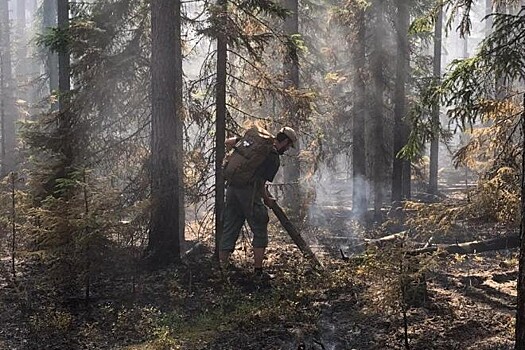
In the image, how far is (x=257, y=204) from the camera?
873 centimetres

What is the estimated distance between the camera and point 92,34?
10.6 m

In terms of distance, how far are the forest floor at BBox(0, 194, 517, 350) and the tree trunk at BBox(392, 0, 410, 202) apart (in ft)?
29.6

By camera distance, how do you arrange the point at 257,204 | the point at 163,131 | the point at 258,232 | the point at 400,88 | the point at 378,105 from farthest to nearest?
the point at 378,105 < the point at 400,88 < the point at 163,131 < the point at 257,204 < the point at 258,232

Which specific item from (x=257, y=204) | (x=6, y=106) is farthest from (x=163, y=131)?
(x=6, y=106)

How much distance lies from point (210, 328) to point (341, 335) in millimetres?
1585

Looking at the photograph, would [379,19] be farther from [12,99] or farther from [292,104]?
[12,99]

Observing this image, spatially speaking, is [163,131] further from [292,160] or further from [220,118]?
[292,160]

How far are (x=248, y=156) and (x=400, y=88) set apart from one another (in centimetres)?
1084

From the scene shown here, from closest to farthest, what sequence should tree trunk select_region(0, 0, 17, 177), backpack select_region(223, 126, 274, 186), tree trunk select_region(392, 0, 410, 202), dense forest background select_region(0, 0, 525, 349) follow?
1. dense forest background select_region(0, 0, 525, 349)
2. backpack select_region(223, 126, 274, 186)
3. tree trunk select_region(392, 0, 410, 202)
4. tree trunk select_region(0, 0, 17, 177)

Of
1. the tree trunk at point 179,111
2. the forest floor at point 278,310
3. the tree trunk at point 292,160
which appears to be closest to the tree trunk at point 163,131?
the tree trunk at point 179,111

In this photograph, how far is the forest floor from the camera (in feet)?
18.7

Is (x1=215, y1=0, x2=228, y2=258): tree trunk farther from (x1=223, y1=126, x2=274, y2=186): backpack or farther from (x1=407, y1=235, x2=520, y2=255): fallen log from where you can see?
(x1=407, y1=235, x2=520, y2=255): fallen log

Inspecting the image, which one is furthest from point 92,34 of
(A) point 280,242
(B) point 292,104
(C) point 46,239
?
(A) point 280,242

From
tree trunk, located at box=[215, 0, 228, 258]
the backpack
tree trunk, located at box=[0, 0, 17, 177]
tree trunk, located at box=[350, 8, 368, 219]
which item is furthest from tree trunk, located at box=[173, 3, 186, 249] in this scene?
tree trunk, located at box=[0, 0, 17, 177]
